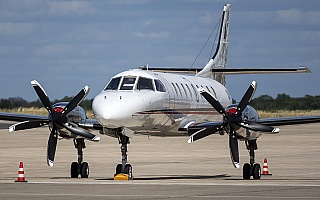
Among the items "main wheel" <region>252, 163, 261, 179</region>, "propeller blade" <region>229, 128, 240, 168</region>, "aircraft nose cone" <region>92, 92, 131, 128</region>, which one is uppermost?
"aircraft nose cone" <region>92, 92, 131, 128</region>

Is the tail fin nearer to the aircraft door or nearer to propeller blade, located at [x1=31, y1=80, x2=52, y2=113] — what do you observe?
the aircraft door

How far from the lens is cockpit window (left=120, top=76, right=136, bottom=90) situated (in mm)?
25453

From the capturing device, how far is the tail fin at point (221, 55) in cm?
3822

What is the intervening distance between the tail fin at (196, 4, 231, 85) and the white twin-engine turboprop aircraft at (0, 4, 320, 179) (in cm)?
812

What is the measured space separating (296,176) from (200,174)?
3.53 metres

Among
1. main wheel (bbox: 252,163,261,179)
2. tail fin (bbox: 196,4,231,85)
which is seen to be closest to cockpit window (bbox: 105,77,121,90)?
main wheel (bbox: 252,163,261,179)

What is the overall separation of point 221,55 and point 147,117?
1754cm

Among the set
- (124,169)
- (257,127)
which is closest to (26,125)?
(124,169)

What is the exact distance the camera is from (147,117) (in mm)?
25422

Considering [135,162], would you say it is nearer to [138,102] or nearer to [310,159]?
[310,159]

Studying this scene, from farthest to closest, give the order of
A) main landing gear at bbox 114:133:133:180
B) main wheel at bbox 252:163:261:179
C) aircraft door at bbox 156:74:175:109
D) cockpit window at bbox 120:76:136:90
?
aircraft door at bbox 156:74:175:109 → main wheel at bbox 252:163:261:179 → cockpit window at bbox 120:76:136:90 → main landing gear at bbox 114:133:133:180

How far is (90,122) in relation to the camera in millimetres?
27672

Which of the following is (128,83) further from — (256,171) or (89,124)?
(256,171)

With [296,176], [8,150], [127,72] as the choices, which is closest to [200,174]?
[296,176]
